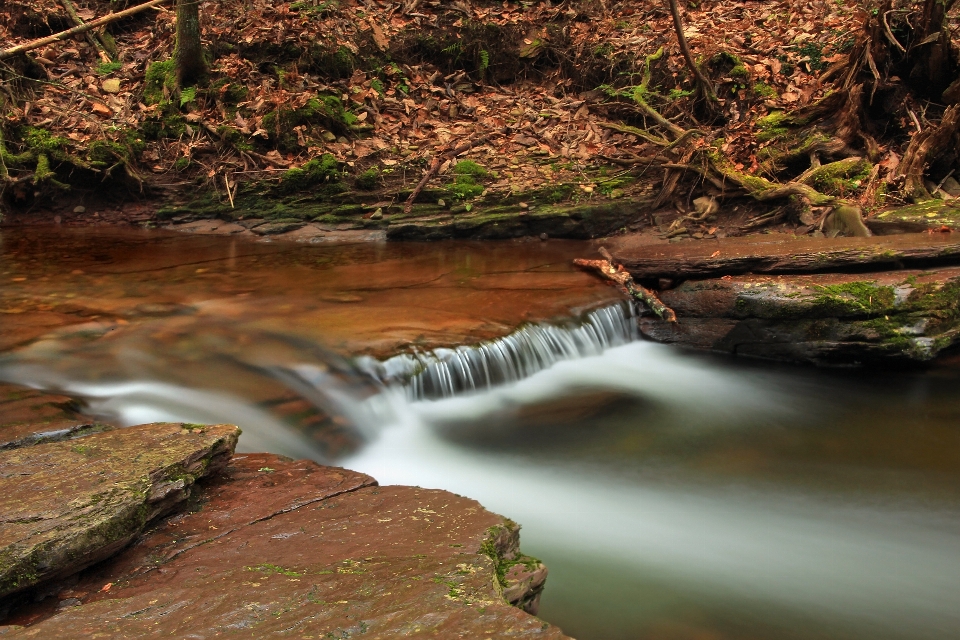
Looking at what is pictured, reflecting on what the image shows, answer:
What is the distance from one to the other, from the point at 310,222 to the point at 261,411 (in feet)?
17.7

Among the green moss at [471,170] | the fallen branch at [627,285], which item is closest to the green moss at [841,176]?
the fallen branch at [627,285]

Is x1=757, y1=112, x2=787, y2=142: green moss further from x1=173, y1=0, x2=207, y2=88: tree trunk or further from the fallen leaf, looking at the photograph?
the fallen leaf

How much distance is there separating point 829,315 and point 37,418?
564 centimetres

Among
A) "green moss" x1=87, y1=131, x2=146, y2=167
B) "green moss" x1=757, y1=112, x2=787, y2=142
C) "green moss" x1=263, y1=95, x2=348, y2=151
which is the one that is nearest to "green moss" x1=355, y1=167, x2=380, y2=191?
"green moss" x1=263, y1=95, x2=348, y2=151

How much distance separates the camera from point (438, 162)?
32.5ft

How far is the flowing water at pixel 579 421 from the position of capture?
11.8 ft

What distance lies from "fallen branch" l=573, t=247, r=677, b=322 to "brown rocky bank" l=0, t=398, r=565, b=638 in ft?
13.3

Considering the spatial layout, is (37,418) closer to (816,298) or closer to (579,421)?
(579,421)

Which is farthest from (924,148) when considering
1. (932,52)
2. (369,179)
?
(369,179)

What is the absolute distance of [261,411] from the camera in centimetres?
455

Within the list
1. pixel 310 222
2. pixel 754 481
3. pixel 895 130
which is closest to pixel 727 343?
pixel 754 481

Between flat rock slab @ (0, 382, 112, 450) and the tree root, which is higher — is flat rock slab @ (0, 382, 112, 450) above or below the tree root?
below

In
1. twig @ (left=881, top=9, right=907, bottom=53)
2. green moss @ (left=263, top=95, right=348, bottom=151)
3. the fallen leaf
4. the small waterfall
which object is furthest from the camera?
the fallen leaf

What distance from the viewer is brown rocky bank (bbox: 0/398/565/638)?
77.2 inches
